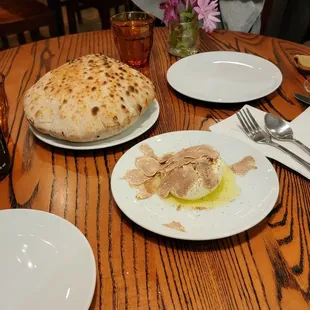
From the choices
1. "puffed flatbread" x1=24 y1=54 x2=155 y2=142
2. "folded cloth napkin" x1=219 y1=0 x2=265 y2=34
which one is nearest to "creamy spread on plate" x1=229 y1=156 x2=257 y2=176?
"puffed flatbread" x1=24 y1=54 x2=155 y2=142

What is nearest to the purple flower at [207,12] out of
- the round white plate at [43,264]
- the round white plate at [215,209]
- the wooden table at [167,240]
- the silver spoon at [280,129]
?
the wooden table at [167,240]

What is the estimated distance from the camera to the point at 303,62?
108 cm

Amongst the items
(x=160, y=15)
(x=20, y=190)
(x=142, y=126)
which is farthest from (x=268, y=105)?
(x=160, y=15)

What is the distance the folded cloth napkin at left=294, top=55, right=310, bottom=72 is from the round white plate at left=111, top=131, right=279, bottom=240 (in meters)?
0.46

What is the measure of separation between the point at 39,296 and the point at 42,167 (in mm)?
323

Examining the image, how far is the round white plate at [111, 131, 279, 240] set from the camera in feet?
1.90

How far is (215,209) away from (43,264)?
0.28m

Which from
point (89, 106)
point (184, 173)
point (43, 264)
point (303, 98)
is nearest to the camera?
point (43, 264)

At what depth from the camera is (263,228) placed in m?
0.62

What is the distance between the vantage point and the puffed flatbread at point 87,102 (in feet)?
2.51

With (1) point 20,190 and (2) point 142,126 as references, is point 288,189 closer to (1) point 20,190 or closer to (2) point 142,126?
(2) point 142,126

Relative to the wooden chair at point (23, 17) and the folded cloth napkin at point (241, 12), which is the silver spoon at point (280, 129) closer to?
the folded cloth napkin at point (241, 12)

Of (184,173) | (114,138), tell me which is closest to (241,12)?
(114,138)

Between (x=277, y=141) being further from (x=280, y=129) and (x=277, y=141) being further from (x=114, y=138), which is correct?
(x=114, y=138)
